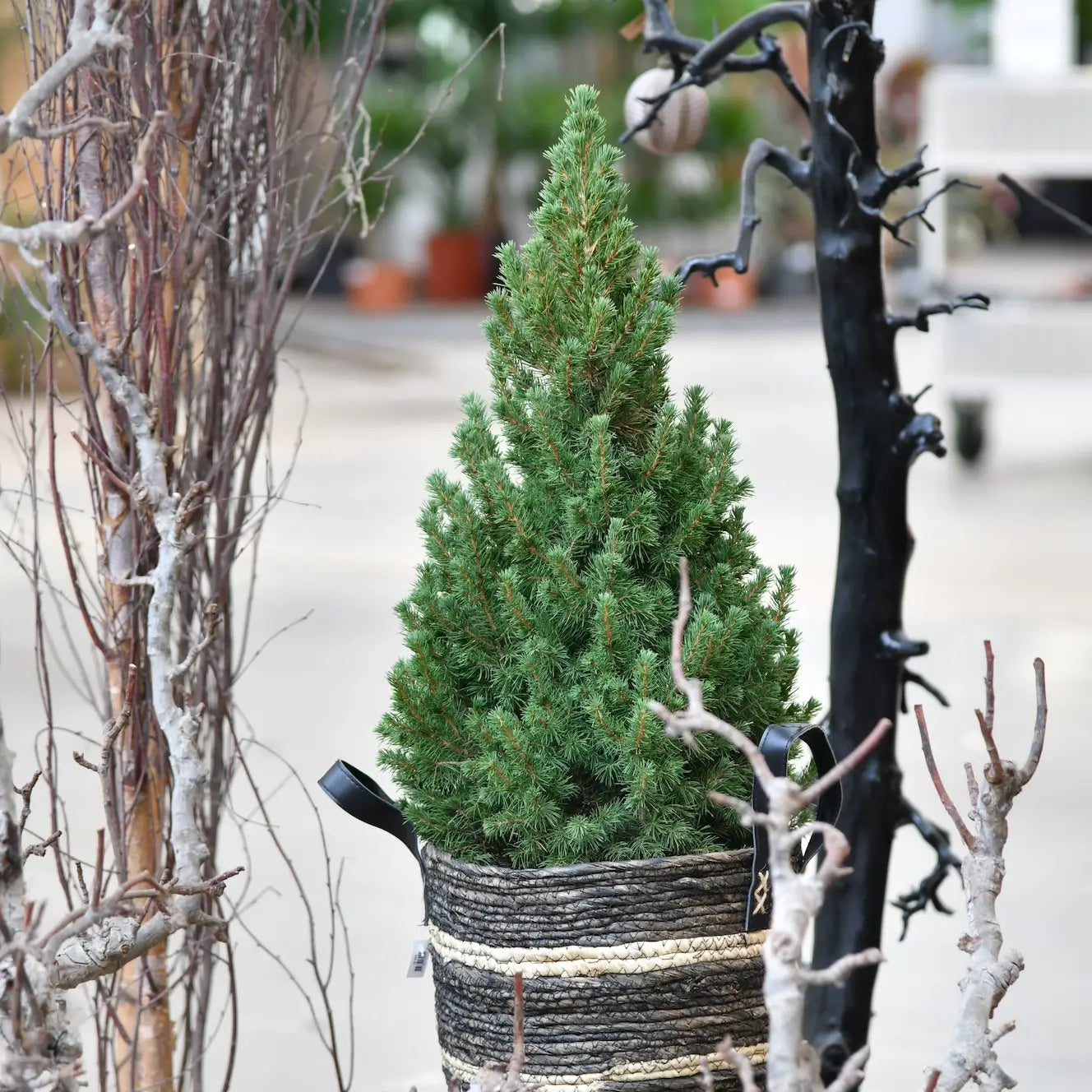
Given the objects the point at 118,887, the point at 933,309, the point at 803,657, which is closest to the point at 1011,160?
the point at 803,657

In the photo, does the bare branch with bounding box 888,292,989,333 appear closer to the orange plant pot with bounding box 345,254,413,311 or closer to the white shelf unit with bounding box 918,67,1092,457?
the white shelf unit with bounding box 918,67,1092,457

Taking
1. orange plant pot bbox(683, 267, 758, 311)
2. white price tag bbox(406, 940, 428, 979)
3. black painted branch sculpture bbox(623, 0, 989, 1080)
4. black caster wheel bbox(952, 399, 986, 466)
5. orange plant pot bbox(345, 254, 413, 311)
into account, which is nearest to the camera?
white price tag bbox(406, 940, 428, 979)

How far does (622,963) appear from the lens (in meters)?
1.03

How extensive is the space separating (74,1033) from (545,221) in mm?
603

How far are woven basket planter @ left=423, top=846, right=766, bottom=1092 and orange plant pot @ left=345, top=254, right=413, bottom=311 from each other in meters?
12.7

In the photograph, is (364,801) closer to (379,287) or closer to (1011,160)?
(1011,160)

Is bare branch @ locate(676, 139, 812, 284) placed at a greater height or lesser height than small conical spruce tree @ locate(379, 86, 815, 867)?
greater

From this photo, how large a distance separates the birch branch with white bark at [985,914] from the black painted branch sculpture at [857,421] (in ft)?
1.56

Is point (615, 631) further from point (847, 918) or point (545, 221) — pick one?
point (847, 918)

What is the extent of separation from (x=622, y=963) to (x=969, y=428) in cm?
543

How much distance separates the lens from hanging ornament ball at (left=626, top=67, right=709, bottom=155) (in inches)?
69.6

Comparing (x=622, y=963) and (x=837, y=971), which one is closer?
(x=837, y=971)

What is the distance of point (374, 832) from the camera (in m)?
2.98

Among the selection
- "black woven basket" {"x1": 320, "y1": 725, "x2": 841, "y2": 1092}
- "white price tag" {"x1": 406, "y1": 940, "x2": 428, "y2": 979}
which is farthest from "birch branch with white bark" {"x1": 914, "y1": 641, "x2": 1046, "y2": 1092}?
"white price tag" {"x1": 406, "y1": 940, "x2": 428, "y2": 979}
